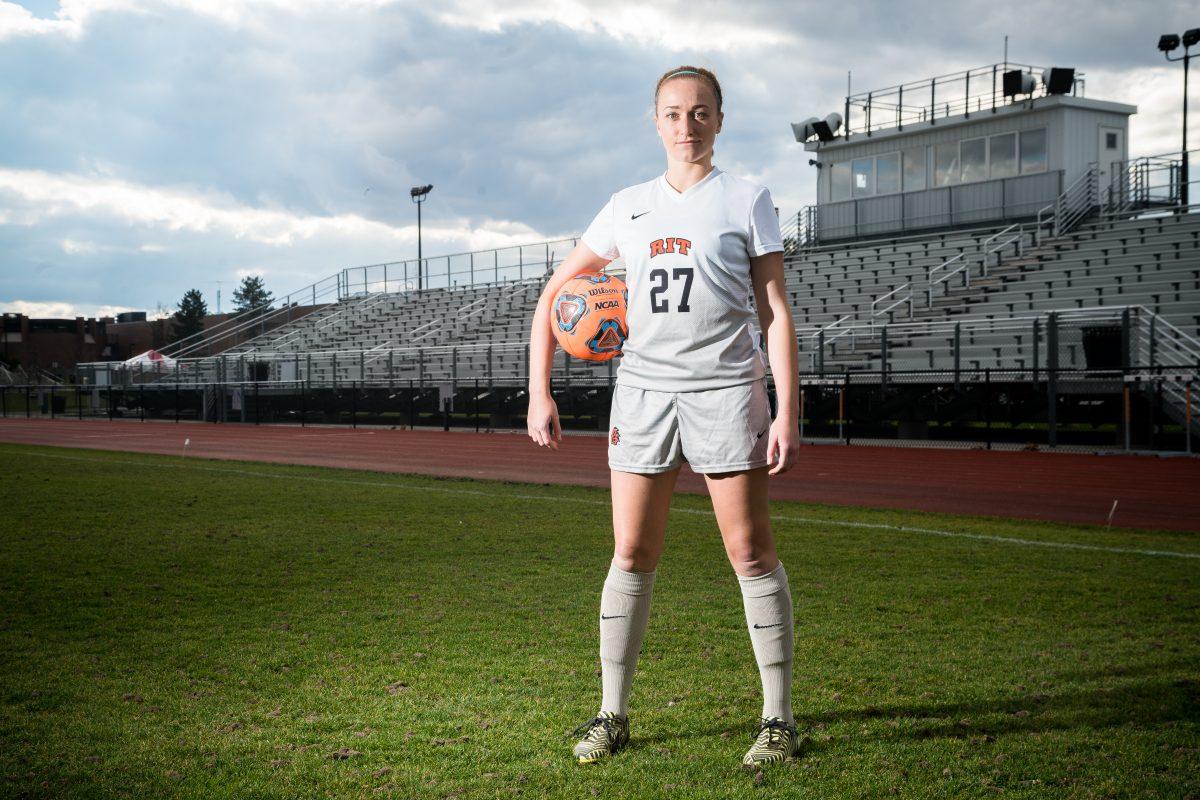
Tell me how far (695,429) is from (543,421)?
20.9 inches

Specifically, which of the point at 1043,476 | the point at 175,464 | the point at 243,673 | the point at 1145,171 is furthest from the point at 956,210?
the point at 243,673

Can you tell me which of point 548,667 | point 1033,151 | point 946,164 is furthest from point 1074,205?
point 548,667

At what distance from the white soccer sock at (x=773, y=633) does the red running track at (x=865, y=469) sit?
7.27m

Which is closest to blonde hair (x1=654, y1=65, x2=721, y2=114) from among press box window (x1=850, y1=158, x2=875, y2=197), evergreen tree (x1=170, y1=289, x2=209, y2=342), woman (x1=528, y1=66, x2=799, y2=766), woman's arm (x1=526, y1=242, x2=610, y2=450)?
woman (x1=528, y1=66, x2=799, y2=766)

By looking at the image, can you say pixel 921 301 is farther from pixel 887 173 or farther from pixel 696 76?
pixel 696 76

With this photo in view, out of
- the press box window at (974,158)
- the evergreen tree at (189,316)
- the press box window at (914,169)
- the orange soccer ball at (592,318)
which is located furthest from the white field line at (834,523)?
the evergreen tree at (189,316)

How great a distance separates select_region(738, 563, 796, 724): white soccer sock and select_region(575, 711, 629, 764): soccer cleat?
47cm

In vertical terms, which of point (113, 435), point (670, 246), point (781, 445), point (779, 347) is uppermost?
point (670, 246)

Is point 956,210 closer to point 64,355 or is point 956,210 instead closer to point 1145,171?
point 1145,171

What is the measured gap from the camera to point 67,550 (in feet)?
24.6

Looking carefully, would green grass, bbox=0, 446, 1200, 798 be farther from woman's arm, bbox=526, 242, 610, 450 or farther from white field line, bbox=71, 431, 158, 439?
white field line, bbox=71, 431, 158, 439

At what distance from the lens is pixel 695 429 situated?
3.32 metres

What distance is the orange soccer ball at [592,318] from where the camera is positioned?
8695 mm

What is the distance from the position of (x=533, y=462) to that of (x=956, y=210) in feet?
68.0
